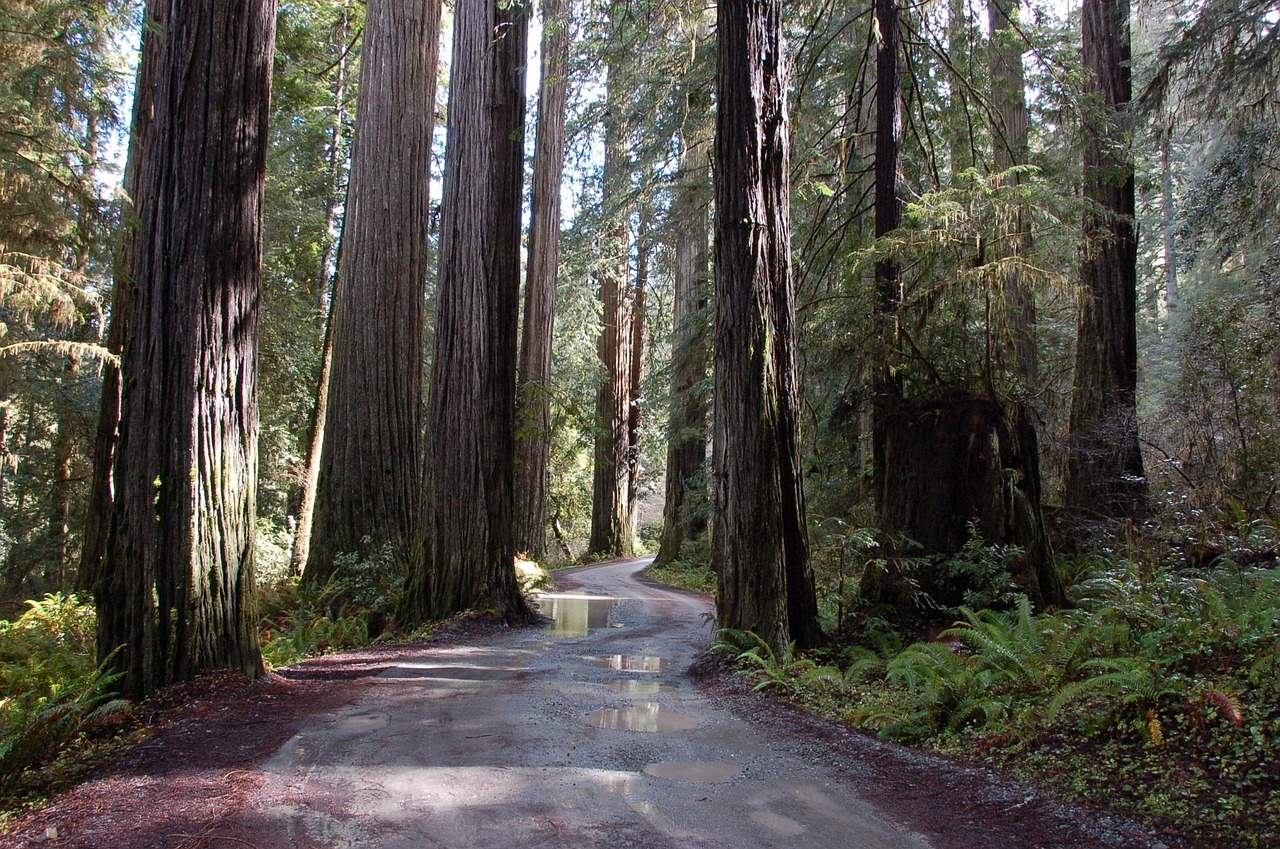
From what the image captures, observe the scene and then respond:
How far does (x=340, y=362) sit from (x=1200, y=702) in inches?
395

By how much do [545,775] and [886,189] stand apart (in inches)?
301

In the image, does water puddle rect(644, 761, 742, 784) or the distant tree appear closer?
water puddle rect(644, 761, 742, 784)

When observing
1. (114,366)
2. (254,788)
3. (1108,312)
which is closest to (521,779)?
(254,788)

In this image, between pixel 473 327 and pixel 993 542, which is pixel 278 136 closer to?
pixel 473 327

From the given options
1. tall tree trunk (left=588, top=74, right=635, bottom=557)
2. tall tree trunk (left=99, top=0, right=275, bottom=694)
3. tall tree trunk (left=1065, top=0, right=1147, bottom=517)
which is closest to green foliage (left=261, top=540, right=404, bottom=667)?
tall tree trunk (left=99, top=0, right=275, bottom=694)

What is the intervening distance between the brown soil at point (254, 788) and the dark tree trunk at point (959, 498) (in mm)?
2848

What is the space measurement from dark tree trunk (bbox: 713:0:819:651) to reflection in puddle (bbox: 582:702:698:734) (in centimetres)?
157

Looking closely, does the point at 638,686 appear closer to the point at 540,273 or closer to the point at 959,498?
the point at 959,498

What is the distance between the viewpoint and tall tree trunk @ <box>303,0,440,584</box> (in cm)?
1073

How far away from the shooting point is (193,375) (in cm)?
536

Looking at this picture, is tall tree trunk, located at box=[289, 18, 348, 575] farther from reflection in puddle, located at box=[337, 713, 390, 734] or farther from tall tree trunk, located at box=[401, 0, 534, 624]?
reflection in puddle, located at box=[337, 713, 390, 734]

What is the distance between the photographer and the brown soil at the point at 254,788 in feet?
10.8

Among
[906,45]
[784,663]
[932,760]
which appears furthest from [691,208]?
[932,760]

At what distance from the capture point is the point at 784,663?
638 centimetres
